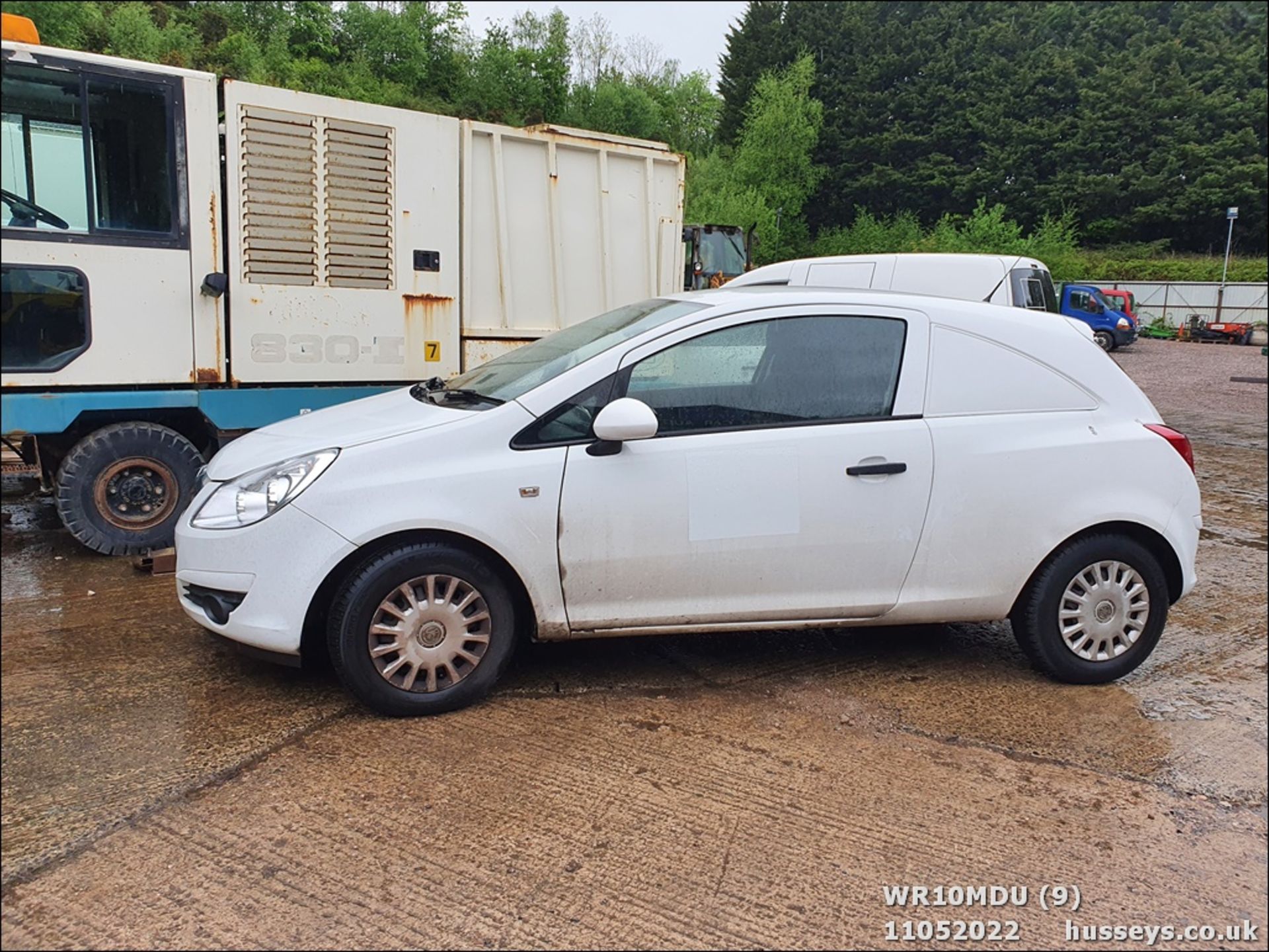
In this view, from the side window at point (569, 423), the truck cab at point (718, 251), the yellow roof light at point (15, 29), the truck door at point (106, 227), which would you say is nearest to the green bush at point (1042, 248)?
the truck cab at point (718, 251)

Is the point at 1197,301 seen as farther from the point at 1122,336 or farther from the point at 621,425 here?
the point at 621,425

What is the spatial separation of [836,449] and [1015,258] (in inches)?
425

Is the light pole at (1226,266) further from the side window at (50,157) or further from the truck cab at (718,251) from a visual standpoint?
the side window at (50,157)

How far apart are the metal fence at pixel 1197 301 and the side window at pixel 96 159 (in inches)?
1571

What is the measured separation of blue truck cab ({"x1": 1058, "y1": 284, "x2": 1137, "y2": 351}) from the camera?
98.4 feet

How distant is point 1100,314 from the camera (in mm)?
30484

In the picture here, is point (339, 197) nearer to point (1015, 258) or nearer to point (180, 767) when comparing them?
point (180, 767)

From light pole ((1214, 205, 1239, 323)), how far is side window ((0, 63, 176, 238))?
42295mm

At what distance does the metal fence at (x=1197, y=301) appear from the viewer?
39094mm

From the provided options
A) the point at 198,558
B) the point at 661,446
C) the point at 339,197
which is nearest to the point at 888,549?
the point at 661,446

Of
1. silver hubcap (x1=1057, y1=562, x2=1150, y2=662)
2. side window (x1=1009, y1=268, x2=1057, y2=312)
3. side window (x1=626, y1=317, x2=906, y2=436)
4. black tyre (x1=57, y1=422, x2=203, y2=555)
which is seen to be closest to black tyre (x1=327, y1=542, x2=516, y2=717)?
side window (x1=626, y1=317, x2=906, y2=436)

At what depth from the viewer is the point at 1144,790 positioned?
329cm

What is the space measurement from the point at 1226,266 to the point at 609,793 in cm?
4722

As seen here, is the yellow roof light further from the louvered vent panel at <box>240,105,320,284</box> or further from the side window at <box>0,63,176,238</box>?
the louvered vent panel at <box>240,105,320,284</box>
